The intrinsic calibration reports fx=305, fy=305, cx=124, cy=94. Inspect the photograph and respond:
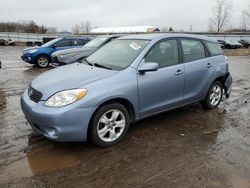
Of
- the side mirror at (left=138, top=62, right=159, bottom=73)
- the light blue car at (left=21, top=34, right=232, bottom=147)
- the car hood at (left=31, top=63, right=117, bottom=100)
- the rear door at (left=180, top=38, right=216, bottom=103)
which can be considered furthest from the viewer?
the rear door at (left=180, top=38, right=216, bottom=103)

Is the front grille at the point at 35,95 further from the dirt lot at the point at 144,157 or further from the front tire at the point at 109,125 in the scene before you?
the front tire at the point at 109,125

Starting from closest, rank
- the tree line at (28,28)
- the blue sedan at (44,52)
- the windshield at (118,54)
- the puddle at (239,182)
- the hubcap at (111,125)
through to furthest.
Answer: the puddle at (239,182)
the hubcap at (111,125)
the windshield at (118,54)
the blue sedan at (44,52)
the tree line at (28,28)

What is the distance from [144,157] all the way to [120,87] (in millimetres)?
1108

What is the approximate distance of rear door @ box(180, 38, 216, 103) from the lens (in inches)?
232

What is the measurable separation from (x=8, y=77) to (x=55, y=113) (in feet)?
26.6

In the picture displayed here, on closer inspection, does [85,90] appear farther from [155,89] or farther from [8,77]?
[8,77]

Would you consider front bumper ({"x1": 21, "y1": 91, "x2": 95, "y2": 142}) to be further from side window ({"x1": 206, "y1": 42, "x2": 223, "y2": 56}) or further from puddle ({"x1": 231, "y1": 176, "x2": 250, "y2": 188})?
side window ({"x1": 206, "y1": 42, "x2": 223, "y2": 56})

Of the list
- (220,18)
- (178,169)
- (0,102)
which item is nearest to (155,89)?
(178,169)

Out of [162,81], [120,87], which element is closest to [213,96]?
[162,81]

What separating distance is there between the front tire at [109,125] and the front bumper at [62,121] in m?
0.15

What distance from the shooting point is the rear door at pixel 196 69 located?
589 centimetres

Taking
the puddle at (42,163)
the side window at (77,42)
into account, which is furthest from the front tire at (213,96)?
the side window at (77,42)

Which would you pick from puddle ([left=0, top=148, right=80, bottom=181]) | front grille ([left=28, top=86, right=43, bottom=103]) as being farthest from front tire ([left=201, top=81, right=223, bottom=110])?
front grille ([left=28, top=86, right=43, bottom=103])

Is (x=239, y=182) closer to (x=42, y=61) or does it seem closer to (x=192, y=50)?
(x=192, y=50)
